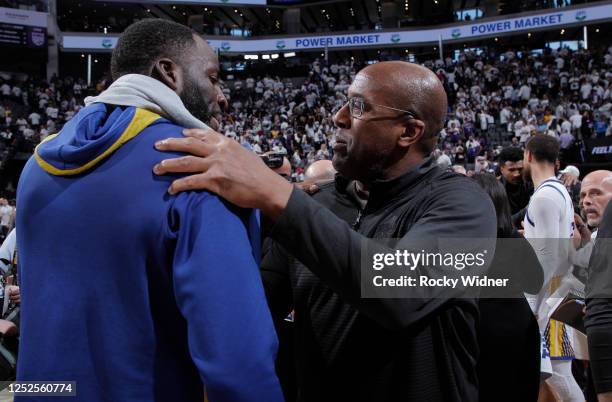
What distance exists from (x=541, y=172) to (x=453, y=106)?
55.5 ft

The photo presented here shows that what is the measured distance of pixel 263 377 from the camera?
1054 mm

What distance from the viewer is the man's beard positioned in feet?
4.31

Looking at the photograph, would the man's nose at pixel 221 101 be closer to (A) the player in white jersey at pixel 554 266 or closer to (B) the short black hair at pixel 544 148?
(A) the player in white jersey at pixel 554 266

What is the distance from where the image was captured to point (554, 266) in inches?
133

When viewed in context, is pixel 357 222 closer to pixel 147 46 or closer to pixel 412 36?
pixel 147 46

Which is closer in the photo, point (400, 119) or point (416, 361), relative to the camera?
point (416, 361)

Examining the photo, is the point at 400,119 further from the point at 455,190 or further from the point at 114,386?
the point at 114,386

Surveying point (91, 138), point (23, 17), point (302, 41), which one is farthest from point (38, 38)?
point (91, 138)

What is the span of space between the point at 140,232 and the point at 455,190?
79cm

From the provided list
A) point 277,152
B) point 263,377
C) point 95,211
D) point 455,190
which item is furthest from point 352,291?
point 277,152

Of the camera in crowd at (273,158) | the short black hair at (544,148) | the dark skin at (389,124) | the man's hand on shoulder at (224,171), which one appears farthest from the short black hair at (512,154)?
the man's hand on shoulder at (224,171)

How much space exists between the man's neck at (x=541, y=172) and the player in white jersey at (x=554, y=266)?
2.0 inches

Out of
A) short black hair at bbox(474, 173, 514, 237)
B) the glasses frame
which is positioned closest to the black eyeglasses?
the glasses frame

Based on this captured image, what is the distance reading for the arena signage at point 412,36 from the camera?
23953mm
